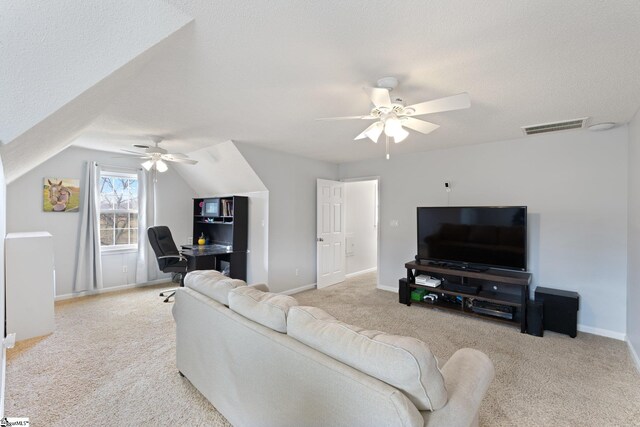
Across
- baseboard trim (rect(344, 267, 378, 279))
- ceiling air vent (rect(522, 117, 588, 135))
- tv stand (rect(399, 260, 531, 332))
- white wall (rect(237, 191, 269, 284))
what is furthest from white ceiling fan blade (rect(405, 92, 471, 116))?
baseboard trim (rect(344, 267, 378, 279))

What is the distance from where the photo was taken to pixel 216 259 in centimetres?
504

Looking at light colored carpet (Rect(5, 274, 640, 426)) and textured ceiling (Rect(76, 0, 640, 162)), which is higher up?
textured ceiling (Rect(76, 0, 640, 162))

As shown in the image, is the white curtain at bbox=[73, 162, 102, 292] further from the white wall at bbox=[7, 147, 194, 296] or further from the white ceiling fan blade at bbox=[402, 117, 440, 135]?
the white ceiling fan blade at bbox=[402, 117, 440, 135]

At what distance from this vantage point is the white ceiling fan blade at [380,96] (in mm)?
1884

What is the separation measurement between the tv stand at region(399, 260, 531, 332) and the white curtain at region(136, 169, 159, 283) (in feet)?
14.7

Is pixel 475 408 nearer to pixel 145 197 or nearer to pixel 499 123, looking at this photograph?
pixel 499 123

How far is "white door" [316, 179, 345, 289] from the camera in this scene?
5297 millimetres

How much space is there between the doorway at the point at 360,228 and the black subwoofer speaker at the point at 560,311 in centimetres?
311

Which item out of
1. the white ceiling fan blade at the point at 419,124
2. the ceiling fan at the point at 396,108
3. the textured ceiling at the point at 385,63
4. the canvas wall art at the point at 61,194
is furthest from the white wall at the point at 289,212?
the canvas wall art at the point at 61,194

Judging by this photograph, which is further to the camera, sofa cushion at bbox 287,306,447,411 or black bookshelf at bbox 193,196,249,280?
black bookshelf at bbox 193,196,249,280

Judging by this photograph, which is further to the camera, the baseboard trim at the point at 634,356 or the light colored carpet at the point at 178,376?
the baseboard trim at the point at 634,356

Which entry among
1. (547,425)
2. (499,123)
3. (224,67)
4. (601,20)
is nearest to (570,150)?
(499,123)

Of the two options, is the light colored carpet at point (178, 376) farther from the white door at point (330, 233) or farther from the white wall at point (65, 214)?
the white door at point (330, 233)

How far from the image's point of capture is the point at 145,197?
5.15 m
